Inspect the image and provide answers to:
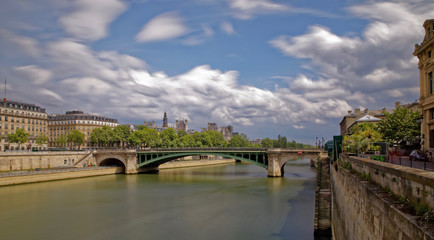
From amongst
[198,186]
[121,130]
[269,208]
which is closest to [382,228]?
[269,208]

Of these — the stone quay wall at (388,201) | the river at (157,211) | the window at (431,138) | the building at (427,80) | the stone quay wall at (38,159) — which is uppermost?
the building at (427,80)

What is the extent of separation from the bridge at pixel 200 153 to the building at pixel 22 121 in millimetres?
29263

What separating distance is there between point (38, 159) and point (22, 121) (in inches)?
1378

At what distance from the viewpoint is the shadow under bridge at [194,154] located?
63.1 metres

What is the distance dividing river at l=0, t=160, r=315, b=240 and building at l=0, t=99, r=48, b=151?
45.4 metres

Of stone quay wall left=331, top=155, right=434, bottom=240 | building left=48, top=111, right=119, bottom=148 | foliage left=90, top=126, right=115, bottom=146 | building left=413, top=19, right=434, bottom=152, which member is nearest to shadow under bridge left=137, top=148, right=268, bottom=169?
foliage left=90, top=126, right=115, bottom=146

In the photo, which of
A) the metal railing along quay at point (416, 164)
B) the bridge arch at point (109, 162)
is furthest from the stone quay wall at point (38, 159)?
the metal railing along quay at point (416, 164)

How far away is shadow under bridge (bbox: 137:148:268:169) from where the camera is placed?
63094mm

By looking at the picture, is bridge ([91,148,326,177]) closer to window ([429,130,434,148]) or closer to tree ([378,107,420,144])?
tree ([378,107,420,144])

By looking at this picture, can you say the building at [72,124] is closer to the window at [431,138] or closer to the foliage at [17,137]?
the foliage at [17,137]

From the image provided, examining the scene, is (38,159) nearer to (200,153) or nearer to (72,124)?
(200,153)

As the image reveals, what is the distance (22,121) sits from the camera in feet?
299

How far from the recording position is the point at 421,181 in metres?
6.62

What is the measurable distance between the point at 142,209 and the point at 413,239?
29.9 m
